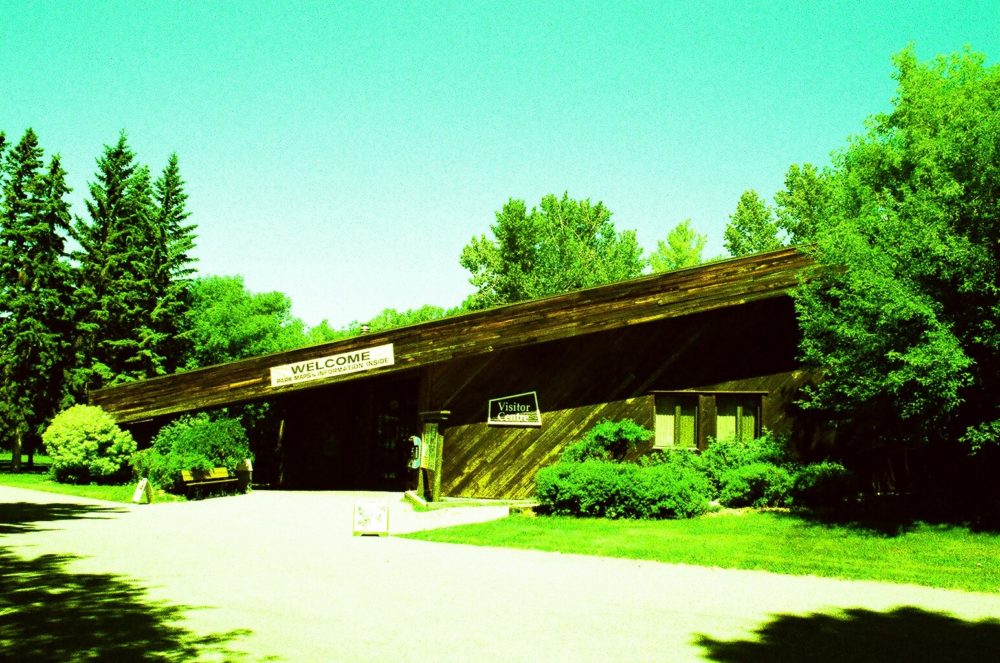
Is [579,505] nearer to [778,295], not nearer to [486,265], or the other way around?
[778,295]

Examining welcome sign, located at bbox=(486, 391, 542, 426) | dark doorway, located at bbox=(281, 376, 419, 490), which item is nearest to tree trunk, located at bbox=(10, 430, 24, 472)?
dark doorway, located at bbox=(281, 376, 419, 490)

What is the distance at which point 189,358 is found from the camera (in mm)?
46750

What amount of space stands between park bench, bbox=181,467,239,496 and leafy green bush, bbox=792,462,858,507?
1551 cm

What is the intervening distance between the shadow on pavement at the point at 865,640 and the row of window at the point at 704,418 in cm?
1031

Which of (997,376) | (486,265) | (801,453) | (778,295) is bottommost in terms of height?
(801,453)

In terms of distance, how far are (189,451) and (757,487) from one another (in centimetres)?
1623

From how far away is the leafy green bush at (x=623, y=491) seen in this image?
14188 millimetres

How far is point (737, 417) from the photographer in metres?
17.8

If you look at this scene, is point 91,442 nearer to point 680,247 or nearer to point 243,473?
point 243,473

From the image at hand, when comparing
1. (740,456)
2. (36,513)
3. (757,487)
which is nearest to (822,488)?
(757,487)

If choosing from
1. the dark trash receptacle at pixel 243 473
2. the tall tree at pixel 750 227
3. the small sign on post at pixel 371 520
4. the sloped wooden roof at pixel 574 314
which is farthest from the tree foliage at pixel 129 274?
the tall tree at pixel 750 227

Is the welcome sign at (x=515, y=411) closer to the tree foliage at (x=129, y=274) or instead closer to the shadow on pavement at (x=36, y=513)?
the shadow on pavement at (x=36, y=513)

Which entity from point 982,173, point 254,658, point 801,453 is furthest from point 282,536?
point 982,173

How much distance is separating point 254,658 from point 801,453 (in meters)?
14.8
